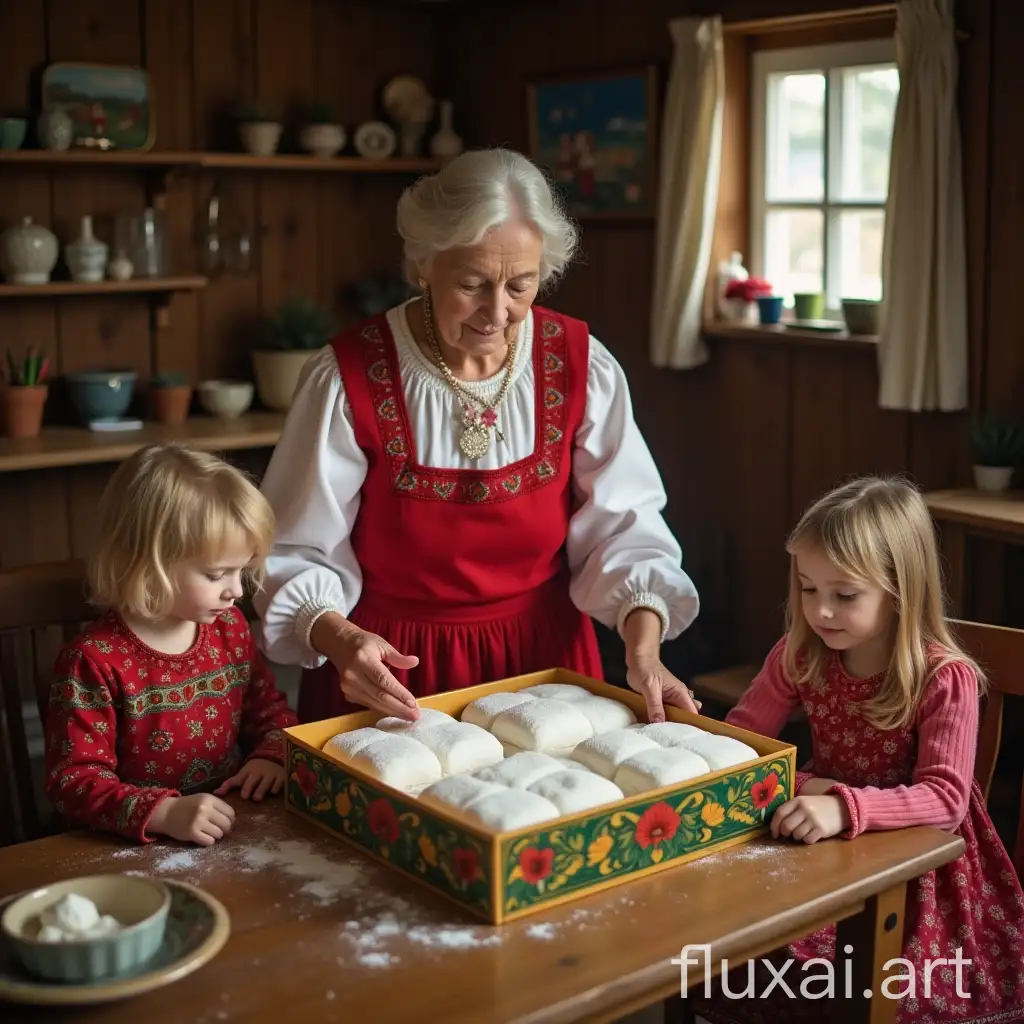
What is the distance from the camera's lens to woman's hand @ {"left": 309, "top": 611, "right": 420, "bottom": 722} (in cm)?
172

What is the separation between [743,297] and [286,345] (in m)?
1.48

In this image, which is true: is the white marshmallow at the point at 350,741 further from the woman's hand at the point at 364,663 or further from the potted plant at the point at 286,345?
the potted plant at the point at 286,345

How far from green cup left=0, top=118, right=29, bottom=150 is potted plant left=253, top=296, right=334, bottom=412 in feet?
3.22

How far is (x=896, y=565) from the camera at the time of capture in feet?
6.12

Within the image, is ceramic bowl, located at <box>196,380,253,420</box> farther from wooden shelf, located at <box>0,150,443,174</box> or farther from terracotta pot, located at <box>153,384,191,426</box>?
wooden shelf, located at <box>0,150,443,174</box>

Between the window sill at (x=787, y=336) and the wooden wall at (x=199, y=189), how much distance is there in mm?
1396

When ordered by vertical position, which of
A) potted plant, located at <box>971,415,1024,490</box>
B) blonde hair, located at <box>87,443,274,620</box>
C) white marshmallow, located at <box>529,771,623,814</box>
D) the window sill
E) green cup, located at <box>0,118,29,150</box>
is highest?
green cup, located at <box>0,118,29,150</box>

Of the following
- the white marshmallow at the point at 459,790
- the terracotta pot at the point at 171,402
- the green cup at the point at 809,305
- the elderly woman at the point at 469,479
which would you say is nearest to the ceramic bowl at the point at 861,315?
the green cup at the point at 809,305

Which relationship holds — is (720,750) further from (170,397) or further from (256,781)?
(170,397)

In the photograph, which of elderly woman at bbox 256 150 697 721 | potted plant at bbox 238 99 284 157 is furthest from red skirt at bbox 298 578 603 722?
potted plant at bbox 238 99 284 157

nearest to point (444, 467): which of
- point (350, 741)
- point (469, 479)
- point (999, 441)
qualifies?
point (469, 479)

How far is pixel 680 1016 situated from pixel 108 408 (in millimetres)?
2999

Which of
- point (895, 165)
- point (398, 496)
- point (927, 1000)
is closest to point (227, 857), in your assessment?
point (398, 496)

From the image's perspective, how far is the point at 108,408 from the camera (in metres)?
4.46
